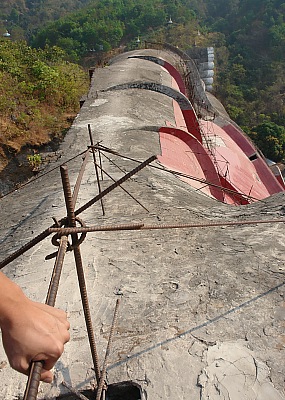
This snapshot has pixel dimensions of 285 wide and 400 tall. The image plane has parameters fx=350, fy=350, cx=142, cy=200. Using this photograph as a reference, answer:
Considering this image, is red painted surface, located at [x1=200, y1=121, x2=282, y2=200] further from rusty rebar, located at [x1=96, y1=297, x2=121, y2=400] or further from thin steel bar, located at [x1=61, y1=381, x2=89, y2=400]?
thin steel bar, located at [x1=61, y1=381, x2=89, y2=400]

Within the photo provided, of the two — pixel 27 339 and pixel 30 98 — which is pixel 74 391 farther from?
pixel 30 98

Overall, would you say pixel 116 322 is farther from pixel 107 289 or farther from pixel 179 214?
pixel 179 214

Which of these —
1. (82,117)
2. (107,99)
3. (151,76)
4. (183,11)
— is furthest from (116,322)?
(183,11)

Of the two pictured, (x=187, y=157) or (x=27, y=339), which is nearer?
(x=27, y=339)

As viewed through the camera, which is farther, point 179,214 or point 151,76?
point 151,76

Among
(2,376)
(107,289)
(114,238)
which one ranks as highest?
(114,238)

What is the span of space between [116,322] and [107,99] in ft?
20.4

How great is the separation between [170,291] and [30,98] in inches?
281

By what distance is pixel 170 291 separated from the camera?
7.97 feet

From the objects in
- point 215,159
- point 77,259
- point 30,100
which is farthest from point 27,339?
point 30,100

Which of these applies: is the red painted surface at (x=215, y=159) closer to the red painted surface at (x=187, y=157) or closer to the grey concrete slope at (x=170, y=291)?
the red painted surface at (x=187, y=157)

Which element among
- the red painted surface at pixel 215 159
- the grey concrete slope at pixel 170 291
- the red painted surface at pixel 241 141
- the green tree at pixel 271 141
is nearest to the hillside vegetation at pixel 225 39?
the green tree at pixel 271 141

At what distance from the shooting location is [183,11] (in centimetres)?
3072

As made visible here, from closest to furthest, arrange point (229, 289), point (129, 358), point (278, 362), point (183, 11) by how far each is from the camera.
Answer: point (278, 362) < point (129, 358) < point (229, 289) < point (183, 11)
